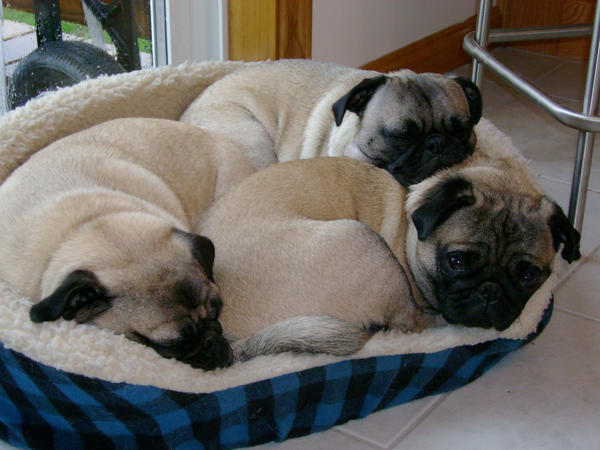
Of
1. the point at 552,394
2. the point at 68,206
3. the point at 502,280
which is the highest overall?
the point at 68,206

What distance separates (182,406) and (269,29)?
2450 millimetres

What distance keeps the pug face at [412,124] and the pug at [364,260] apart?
0.38 meters

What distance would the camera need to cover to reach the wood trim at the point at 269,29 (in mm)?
4234

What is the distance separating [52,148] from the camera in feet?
10.1

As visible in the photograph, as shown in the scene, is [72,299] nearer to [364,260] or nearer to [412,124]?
[364,260]

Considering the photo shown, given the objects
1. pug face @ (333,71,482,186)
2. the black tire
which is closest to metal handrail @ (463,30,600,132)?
pug face @ (333,71,482,186)

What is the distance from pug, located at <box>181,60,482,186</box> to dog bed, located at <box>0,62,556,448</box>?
2.84 feet

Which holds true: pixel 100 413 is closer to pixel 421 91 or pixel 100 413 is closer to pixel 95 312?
pixel 95 312

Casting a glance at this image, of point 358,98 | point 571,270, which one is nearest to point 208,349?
point 358,98

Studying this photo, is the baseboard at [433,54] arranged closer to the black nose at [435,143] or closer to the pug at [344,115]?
the pug at [344,115]

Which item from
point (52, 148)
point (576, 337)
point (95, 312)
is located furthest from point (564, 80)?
point (95, 312)

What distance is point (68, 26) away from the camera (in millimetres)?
3977

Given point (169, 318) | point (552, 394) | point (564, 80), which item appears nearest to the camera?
point (169, 318)

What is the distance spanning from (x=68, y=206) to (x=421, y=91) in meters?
1.57
